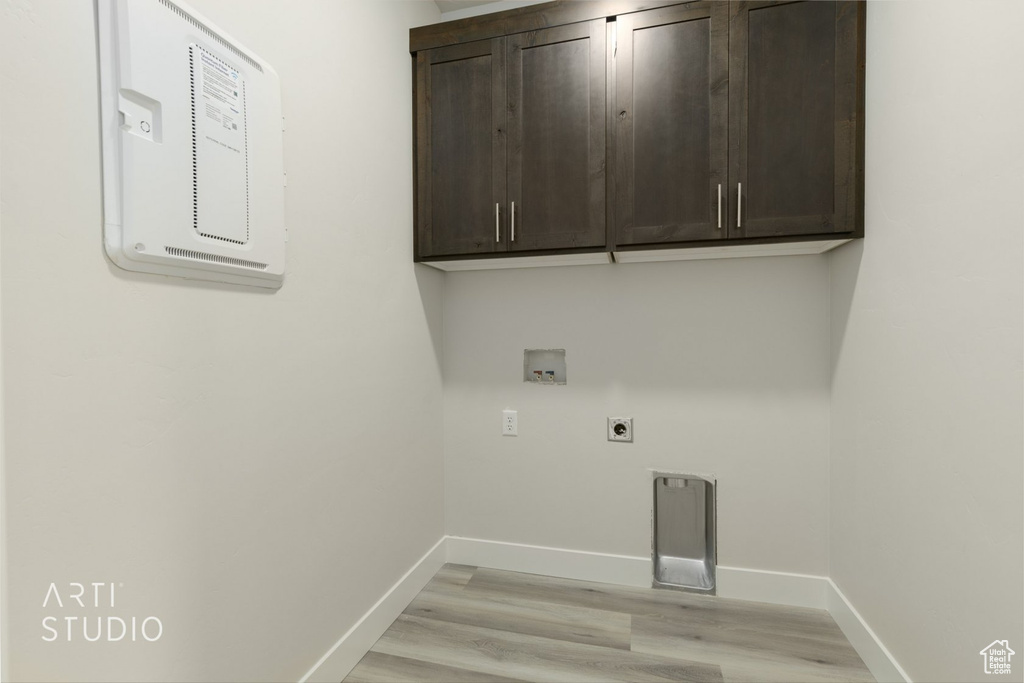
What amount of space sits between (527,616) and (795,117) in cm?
214

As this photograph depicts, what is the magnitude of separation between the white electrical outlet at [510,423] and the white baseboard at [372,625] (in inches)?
25.7

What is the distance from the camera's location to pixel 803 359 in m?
2.02

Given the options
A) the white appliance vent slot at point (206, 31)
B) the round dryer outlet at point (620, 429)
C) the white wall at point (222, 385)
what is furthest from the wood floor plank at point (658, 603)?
the white appliance vent slot at point (206, 31)

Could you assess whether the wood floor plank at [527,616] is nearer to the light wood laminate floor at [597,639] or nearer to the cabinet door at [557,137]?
the light wood laminate floor at [597,639]

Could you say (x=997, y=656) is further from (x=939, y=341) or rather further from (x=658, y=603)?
(x=658, y=603)

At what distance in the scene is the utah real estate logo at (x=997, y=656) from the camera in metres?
1.03

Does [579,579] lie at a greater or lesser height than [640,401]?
lesser

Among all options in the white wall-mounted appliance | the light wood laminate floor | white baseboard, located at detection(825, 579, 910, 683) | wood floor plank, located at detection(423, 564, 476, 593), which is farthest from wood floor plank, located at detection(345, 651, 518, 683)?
the white wall-mounted appliance

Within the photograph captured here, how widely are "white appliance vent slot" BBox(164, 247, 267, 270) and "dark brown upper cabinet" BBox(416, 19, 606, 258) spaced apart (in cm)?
92

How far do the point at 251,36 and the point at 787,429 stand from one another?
232cm

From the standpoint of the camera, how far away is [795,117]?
1.68 metres

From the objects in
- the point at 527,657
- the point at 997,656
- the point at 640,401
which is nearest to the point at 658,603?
the point at 527,657

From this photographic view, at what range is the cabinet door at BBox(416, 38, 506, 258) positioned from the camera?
199 centimetres

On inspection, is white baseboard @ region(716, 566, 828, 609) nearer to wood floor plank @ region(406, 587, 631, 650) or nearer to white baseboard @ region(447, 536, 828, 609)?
white baseboard @ region(447, 536, 828, 609)
